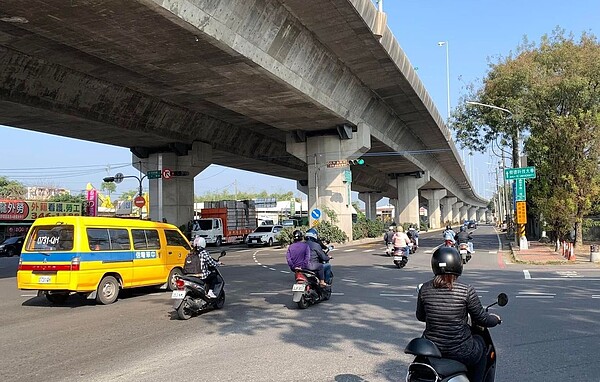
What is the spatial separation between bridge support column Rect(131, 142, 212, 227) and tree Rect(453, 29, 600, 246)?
68.2 ft

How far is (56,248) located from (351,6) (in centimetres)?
1243

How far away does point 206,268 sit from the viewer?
34.5 feet

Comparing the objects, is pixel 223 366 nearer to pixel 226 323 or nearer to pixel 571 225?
pixel 226 323

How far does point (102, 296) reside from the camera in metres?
12.1

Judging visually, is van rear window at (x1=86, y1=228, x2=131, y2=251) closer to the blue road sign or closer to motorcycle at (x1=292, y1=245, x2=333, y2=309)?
motorcycle at (x1=292, y1=245, x2=333, y2=309)

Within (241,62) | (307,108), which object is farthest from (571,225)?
(241,62)

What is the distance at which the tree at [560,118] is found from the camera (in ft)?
86.0

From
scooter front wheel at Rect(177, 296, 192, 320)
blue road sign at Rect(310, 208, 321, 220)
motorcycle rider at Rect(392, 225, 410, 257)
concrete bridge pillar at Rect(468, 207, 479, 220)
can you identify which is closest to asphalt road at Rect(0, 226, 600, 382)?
scooter front wheel at Rect(177, 296, 192, 320)

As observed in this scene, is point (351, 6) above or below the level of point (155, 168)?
above

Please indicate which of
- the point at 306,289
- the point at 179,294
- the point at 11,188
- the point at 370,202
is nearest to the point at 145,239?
the point at 179,294

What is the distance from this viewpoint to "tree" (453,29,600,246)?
2620 cm

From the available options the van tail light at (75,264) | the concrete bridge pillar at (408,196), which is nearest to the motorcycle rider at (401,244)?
the van tail light at (75,264)

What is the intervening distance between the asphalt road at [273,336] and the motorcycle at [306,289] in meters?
0.19

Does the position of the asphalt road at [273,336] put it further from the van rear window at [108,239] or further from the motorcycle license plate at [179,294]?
the van rear window at [108,239]
